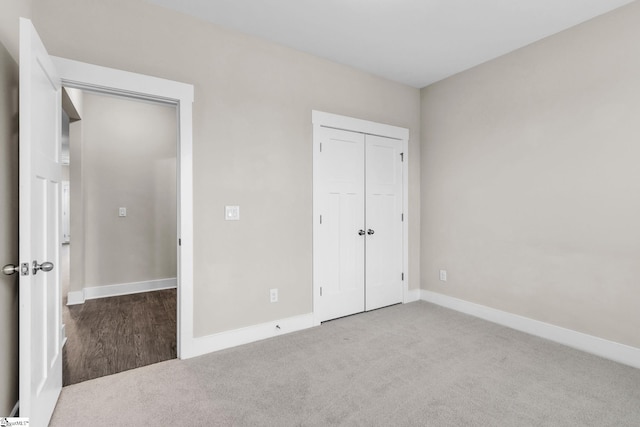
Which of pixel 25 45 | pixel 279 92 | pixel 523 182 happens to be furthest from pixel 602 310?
pixel 25 45

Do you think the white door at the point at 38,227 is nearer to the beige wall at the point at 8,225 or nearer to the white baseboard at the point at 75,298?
the beige wall at the point at 8,225

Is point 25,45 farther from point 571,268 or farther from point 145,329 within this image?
point 571,268

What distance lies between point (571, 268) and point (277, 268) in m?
2.58

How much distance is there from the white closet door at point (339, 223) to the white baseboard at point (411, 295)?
2.28 feet

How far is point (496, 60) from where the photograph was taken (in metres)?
3.30

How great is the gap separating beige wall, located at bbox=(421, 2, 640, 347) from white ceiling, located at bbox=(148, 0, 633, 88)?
0.28m

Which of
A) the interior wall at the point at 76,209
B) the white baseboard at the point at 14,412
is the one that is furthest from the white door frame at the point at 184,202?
the interior wall at the point at 76,209

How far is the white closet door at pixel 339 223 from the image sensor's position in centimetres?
332

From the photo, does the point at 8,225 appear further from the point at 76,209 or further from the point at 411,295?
the point at 411,295

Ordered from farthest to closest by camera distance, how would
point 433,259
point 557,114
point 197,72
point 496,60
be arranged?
1. point 433,259
2. point 496,60
3. point 557,114
4. point 197,72

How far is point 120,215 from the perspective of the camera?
14.7 ft

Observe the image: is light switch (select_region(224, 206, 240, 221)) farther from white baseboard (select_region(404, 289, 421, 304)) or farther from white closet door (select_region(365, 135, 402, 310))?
white baseboard (select_region(404, 289, 421, 304))

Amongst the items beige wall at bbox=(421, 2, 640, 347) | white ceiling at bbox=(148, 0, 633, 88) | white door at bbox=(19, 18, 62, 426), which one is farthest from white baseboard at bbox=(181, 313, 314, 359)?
white ceiling at bbox=(148, 0, 633, 88)

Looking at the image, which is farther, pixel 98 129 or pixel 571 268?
pixel 98 129
